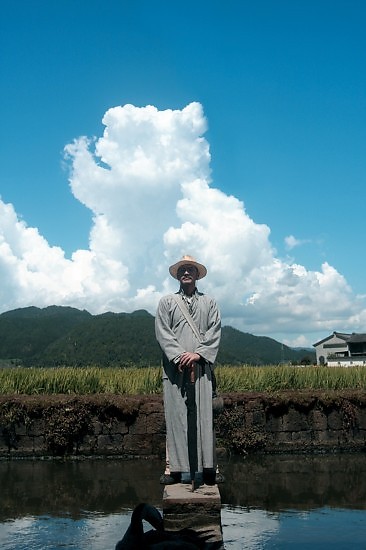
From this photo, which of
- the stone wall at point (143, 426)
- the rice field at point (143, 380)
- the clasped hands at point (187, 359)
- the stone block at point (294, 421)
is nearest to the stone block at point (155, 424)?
the stone wall at point (143, 426)

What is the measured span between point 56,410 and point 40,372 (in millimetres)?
2236

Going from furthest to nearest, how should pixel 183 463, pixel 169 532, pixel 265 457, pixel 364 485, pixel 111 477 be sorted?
pixel 265 457
pixel 111 477
pixel 364 485
pixel 183 463
pixel 169 532

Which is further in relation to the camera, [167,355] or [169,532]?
[167,355]

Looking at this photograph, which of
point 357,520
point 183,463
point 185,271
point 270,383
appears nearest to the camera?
point 183,463

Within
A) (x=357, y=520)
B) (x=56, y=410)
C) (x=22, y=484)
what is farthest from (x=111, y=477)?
(x=357, y=520)

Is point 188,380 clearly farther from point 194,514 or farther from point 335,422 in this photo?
point 335,422

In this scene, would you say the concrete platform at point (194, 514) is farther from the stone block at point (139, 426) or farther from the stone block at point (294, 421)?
the stone block at point (294, 421)

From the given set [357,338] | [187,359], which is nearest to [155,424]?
[187,359]

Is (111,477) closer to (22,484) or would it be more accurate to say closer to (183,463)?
(22,484)

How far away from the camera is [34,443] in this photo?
34.9 ft

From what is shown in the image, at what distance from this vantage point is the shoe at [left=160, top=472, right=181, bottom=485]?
522cm

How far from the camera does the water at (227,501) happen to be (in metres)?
5.52

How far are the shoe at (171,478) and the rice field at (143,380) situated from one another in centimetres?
665

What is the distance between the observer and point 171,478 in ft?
17.2
